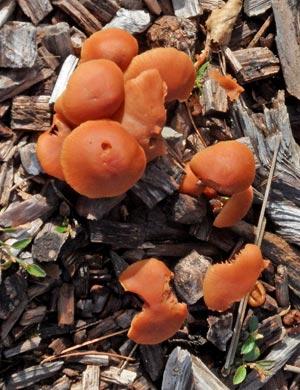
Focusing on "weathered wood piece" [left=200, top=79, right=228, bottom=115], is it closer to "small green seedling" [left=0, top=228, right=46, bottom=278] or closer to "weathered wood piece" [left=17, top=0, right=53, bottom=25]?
"weathered wood piece" [left=17, top=0, right=53, bottom=25]

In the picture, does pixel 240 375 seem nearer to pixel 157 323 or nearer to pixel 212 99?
pixel 157 323

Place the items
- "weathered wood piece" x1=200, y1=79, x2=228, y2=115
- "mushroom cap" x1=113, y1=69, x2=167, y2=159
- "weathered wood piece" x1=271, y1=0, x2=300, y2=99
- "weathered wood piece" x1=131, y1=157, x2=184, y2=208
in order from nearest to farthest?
"mushroom cap" x1=113, y1=69, x2=167, y2=159 → "weathered wood piece" x1=131, y1=157, x2=184, y2=208 → "weathered wood piece" x1=200, y1=79, x2=228, y2=115 → "weathered wood piece" x1=271, y1=0, x2=300, y2=99

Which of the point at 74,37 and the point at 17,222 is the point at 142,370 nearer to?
the point at 17,222

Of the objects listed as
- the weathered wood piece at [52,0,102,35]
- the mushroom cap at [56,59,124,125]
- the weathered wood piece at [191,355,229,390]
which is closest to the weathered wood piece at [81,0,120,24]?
the weathered wood piece at [52,0,102,35]

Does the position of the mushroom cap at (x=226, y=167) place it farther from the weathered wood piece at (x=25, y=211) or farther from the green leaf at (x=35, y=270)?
the green leaf at (x=35, y=270)

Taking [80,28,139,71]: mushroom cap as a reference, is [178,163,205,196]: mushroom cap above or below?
below

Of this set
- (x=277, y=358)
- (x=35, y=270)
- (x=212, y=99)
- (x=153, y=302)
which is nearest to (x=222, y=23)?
(x=212, y=99)
